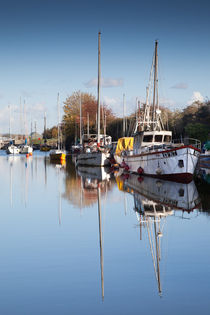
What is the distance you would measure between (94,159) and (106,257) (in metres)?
38.4

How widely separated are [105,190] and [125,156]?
17.4 metres

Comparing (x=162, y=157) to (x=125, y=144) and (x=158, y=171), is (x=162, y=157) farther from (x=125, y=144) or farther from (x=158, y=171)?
(x=125, y=144)

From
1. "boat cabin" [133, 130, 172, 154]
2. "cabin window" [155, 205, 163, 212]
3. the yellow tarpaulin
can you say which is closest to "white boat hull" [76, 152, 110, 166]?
the yellow tarpaulin

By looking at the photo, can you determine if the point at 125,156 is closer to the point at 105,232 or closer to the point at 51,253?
the point at 105,232

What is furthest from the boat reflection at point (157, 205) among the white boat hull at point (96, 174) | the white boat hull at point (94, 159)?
the white boat hull at point (94, 159)

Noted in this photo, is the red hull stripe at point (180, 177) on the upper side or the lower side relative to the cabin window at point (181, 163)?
lower

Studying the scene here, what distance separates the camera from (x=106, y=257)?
10836 mm

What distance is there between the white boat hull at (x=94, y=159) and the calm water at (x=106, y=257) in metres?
26.8

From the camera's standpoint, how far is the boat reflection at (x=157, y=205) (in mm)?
12266

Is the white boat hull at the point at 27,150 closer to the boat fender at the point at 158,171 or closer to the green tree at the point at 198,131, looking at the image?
the green tree at the point at 198,131

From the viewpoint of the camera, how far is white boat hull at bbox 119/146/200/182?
102 ft

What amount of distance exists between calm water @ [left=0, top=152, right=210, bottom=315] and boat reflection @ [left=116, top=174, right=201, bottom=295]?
4 cm

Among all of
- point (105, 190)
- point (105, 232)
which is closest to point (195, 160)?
point (105, 190)

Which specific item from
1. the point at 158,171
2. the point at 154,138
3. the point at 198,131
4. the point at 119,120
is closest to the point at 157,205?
the point at 158,171
